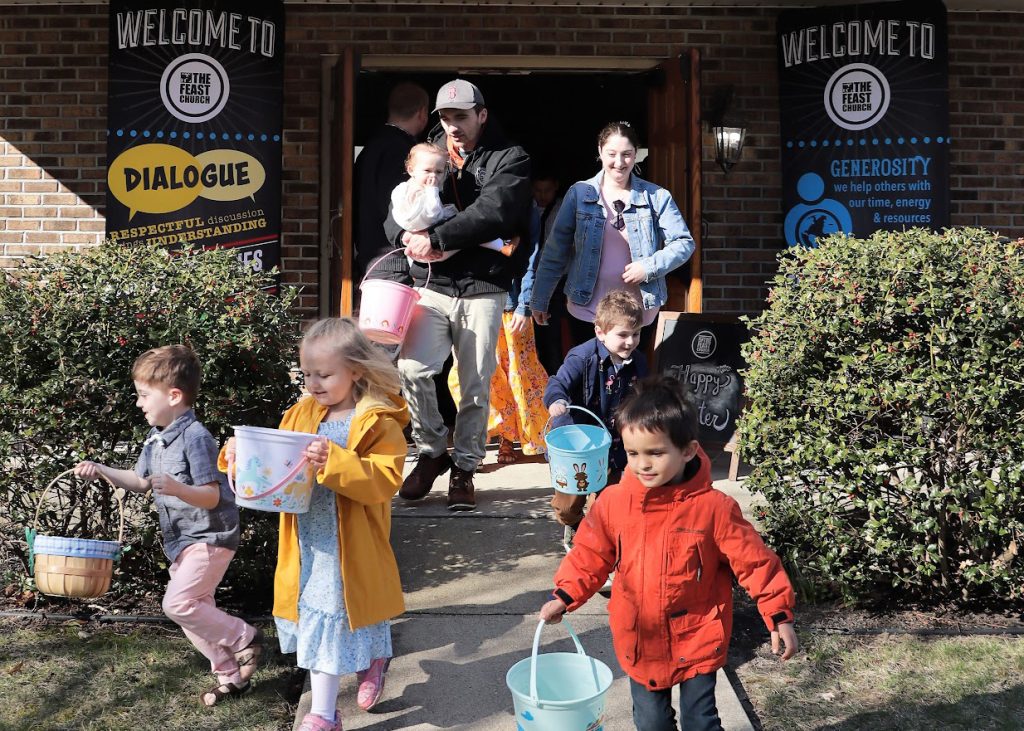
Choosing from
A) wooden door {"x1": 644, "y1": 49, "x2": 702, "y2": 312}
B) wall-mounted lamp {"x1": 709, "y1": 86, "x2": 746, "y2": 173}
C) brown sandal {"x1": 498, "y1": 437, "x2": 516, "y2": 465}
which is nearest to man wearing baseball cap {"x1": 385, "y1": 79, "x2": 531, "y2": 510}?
brown sandal {"x1": 498, "y1": 437, "x2": 516, "y2": 465}

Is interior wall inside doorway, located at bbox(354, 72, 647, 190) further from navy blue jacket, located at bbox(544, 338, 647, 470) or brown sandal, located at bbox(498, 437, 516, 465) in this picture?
navy blue jacket, located at bbox(544, 338, 647, 470)

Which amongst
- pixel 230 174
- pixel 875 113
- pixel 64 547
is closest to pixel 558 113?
pixel 875 113

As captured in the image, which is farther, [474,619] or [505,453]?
[505,453]

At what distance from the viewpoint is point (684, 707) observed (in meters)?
3.16

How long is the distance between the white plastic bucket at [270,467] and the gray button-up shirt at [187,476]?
498 mm

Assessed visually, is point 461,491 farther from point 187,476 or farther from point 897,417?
point 897,417

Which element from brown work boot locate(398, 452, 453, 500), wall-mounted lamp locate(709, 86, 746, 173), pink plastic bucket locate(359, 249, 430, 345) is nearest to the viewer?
pink plastic bucket locate(359, 249, 430, 345)

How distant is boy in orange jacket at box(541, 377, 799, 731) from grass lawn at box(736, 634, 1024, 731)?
81cm

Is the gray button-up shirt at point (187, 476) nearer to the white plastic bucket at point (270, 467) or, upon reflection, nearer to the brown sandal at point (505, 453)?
the white plastic bucket at point (270, 467)

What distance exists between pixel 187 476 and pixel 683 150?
457 cm

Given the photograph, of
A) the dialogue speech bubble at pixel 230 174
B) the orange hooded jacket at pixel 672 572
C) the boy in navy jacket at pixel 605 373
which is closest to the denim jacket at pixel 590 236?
the boy in navy jacket at pixel 605 373

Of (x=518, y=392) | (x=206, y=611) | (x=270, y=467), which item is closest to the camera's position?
(x=270, y=467)

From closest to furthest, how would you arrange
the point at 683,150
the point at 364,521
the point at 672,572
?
the point at 672,572
the point at 364,521
the point at 683,150

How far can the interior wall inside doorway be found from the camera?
9844 mm
